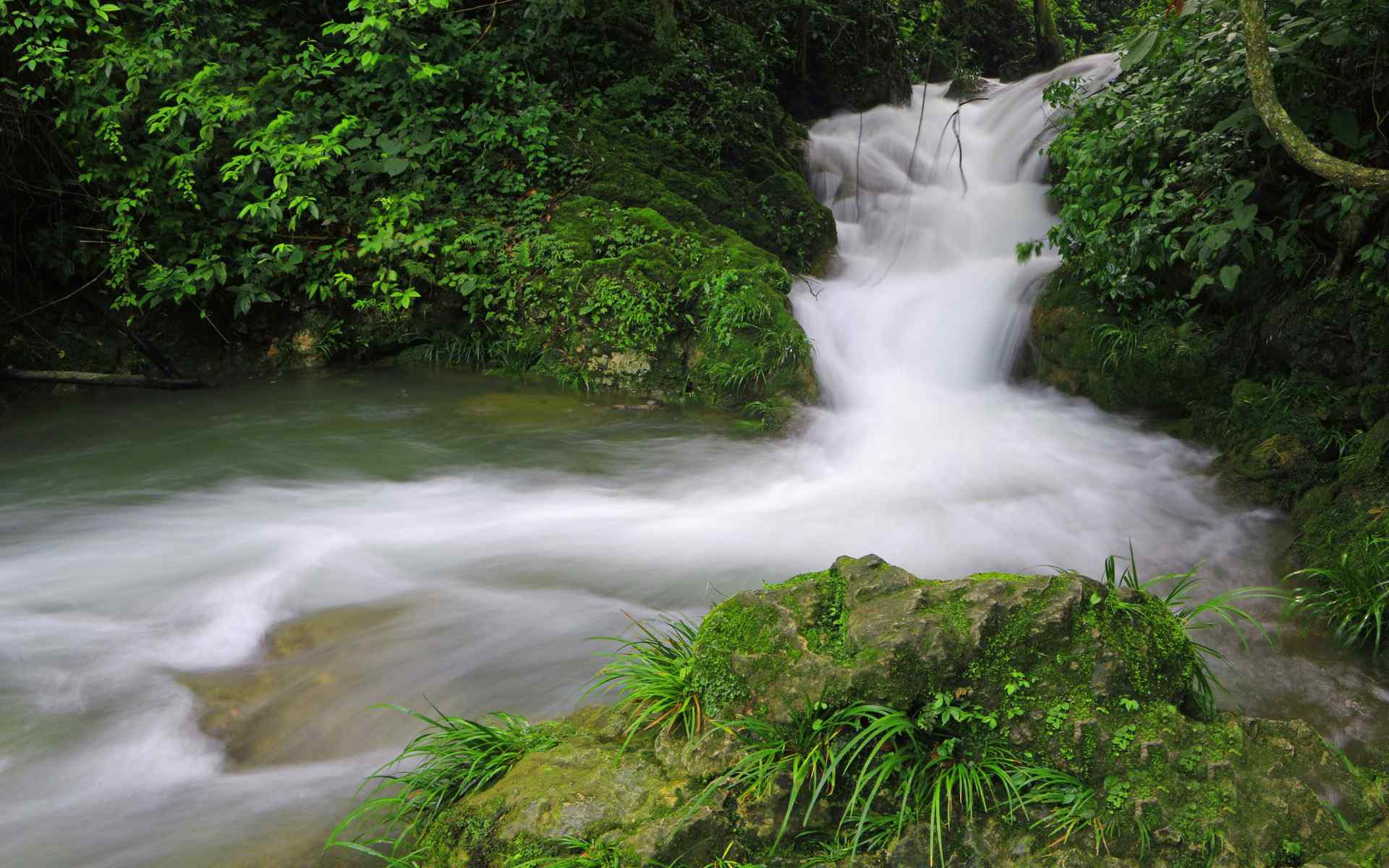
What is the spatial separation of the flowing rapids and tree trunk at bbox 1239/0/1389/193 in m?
1.89

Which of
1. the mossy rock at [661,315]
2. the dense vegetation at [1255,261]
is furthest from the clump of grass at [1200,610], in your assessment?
the mossy rock at [661,315]

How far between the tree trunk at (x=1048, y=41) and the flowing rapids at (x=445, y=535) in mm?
6920

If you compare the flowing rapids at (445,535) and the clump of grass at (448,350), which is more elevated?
the clump of grass at (448,350)

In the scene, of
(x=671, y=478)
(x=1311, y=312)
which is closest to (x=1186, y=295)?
(x=1311, y=312)

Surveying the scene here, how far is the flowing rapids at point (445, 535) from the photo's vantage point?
3.04m

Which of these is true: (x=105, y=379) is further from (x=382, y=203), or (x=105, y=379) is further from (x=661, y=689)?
(x=661, y=689)

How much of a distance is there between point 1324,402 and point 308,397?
7121 millimetres

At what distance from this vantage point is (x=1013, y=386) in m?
7.49

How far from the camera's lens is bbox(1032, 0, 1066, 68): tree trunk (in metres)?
13.8

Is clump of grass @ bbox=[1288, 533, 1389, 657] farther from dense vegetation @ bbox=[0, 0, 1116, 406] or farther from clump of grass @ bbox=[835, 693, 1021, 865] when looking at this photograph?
dense vegetation @ bbox=[0, 0, 1116, 406]

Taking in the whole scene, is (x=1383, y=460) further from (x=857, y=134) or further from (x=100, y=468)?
(x=857, y=134)

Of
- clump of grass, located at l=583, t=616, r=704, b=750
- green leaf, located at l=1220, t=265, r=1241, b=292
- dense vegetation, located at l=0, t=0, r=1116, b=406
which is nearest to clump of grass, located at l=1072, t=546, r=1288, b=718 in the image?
clump of grass, located at l=583, t=616, r=704, b=750

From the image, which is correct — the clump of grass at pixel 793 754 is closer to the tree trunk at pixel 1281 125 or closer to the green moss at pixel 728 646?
the green moss at pixel 728 646

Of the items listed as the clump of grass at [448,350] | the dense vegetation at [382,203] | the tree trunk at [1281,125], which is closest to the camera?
the tree trunk at [1281,125]
